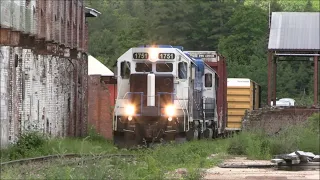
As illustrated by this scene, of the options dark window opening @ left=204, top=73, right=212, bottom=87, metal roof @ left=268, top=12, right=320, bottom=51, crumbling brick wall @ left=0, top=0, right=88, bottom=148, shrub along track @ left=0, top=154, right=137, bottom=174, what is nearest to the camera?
shrub along track @ left=0, top=154, right=137, bottom=174

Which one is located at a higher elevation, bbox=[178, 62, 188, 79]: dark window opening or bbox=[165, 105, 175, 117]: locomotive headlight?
bbox=[178, 62, 188, 79]: dark window opening

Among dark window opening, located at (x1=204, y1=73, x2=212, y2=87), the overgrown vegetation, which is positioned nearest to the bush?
the overgrown vegetation

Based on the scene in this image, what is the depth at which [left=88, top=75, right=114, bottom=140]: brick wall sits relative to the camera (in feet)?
150

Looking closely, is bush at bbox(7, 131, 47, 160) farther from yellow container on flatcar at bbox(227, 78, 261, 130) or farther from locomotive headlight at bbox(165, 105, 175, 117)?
yellow container on flatcar at bbox(227, 78, 261, 130)

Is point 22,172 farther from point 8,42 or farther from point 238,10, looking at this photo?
point 238,10

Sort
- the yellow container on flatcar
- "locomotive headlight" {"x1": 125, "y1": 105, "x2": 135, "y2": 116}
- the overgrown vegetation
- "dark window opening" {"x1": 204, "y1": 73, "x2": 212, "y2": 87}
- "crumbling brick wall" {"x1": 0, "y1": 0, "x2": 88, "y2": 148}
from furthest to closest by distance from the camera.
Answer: the yellow container on flatcar
"dark window opening" {"x1": 204, "y1": 73, "x2": 212, "y2": 87}
"locomotive headlight" {"x1": 125, "y1": 105, "x2": 135, "y2": 116}
"crumbling brick wall" {"x1": 0, "y1": 0, "x2": 88, "y2": 148}
the overgrown vegetation

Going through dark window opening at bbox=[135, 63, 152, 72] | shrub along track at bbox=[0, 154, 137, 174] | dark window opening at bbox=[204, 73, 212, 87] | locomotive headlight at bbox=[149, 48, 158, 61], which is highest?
locomotive headlight at bbox=[149, 48, 158, 61]

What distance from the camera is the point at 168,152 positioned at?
2519cm

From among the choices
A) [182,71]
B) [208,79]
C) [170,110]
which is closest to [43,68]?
[208,79]

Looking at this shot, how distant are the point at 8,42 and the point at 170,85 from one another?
27.6 ft

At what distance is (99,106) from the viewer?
154 feet

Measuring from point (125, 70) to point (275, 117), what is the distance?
408 inches

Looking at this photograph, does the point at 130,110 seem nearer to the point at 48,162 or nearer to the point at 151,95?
the point at 151,95

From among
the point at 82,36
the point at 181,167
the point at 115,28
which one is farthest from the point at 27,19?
the point at 115,28
